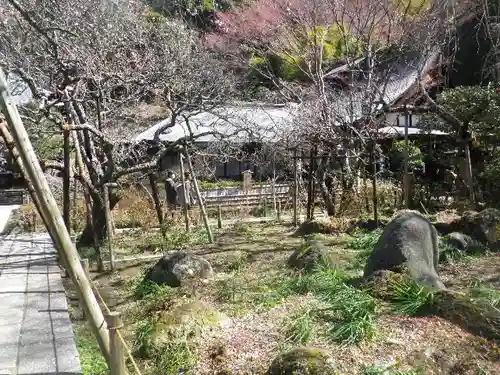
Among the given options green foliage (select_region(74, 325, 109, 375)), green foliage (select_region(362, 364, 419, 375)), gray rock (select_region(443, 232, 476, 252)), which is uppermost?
gray rock (select_region(443, 232, 476, 252))

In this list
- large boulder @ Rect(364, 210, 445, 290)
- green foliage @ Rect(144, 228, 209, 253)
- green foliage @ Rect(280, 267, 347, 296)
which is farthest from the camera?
green foliage @ Rect(144, 228, 209, 253)

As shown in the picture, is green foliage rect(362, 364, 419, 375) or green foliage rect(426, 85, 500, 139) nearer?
green foliage rect(362, 364, 419, 375)

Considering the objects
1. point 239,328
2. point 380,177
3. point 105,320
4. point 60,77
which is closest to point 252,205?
point 380,177

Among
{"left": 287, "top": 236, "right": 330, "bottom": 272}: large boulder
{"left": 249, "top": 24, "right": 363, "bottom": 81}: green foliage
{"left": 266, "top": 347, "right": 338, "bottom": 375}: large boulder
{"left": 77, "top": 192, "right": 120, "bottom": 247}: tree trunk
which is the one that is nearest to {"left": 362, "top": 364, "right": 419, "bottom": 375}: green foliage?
{"left": 266, "top": 347, "right": 338, "bottom": 375}: large boulder

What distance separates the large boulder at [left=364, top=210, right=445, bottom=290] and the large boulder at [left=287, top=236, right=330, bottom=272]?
950 mm

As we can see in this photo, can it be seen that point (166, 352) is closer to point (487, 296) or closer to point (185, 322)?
point (185, 322)

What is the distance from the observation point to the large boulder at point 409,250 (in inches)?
253

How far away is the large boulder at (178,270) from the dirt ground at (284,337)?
0.28 meters

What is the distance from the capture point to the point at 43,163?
9.88 m

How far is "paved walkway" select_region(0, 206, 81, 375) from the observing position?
4649 millimetres

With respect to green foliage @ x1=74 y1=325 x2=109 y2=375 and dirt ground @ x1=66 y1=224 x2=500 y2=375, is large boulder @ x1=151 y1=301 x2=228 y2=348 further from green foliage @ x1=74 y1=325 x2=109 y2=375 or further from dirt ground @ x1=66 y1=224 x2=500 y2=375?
green foliage @ x1=74 y1=325 x2=109 y2=375

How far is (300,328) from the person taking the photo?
5.28 metres

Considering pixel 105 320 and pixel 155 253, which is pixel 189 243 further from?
pixel 105 320

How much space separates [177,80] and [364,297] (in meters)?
10.7
